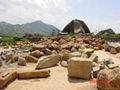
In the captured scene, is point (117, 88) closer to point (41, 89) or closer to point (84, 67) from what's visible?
point (84, 67)

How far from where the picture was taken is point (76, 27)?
1214 inches

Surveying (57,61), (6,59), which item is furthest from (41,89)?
(6,59)

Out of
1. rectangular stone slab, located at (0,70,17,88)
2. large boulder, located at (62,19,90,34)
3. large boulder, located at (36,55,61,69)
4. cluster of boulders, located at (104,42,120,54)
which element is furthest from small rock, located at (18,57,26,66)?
large boulder, located at (62,19,90,34)

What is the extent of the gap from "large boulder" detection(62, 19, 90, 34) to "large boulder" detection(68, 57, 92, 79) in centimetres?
2392

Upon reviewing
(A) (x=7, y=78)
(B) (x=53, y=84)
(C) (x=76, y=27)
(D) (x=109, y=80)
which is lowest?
Answer: (B) (x=53, y=84)

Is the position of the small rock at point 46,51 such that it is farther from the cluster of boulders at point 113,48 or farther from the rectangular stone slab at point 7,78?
the rectangular stone slab at point 7,78

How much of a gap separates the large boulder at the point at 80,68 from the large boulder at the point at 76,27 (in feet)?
78.5

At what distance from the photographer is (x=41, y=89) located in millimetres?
5449

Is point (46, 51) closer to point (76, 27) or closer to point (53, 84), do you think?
point (53, 84)

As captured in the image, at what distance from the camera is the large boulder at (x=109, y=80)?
189 inches

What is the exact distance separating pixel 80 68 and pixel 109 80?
4.87 feet

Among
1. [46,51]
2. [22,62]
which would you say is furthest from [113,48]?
[22,62]

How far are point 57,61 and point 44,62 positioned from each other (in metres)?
0.73

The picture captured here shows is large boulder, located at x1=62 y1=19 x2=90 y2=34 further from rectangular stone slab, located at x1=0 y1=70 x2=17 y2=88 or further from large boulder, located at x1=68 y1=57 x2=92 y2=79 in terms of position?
rectangular stone slab, located at x1=0 y1=70 x2=17 y2=88
